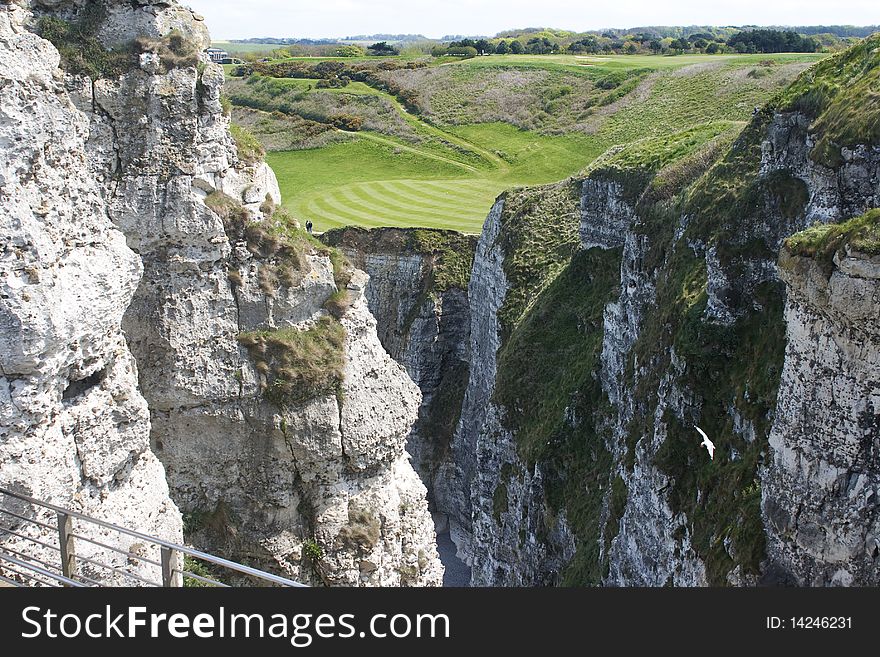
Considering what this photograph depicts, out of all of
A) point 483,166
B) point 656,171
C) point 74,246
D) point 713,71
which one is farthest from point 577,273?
point 713,71

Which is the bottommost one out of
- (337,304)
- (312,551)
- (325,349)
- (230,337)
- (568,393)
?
(568,393)

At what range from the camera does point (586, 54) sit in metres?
116

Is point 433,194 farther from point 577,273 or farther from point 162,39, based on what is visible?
point 162,39

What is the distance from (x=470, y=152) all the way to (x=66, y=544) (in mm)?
72762

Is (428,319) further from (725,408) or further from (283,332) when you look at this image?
(283,332)

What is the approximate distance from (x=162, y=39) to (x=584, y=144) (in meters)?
62.6

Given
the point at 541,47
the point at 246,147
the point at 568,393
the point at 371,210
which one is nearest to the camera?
the point at 246,147

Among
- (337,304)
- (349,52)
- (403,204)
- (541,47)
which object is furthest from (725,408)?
(541,47)

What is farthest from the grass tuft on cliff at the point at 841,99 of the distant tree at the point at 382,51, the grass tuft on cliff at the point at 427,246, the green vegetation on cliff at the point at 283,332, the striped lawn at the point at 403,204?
the distant tree at the point at 382,51

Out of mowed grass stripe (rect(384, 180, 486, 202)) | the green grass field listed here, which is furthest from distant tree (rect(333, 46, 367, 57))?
mowed grass stripe (rect(384, 180, 486, 202))

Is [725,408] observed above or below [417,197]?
below

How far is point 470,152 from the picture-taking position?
80188 millimetres

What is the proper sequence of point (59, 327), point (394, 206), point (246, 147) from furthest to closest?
point (394, 206) → point (246, 147) → point (59, 327)

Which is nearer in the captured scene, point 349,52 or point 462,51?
point 462,51
